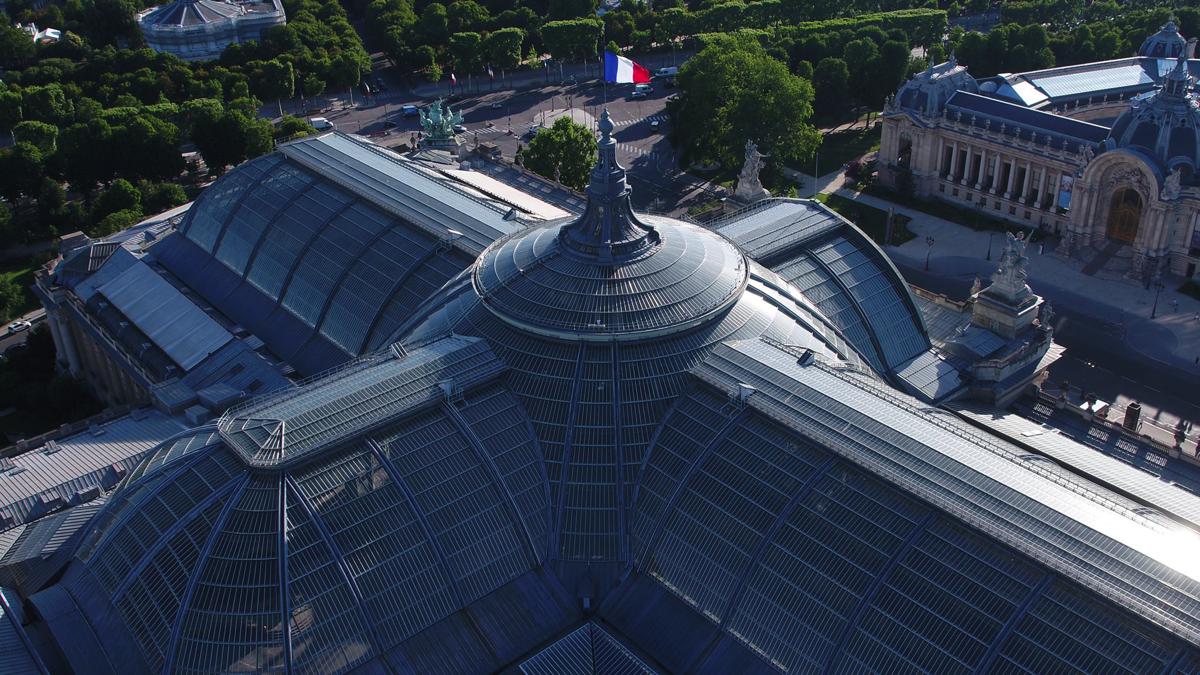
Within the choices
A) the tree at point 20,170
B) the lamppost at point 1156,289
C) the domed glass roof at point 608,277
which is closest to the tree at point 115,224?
the tree at point 20,170

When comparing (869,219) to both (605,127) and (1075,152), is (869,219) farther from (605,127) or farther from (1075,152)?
(605,127)

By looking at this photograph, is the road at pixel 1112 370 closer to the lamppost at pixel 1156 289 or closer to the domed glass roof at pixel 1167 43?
the lamppost at pixel 1156 289

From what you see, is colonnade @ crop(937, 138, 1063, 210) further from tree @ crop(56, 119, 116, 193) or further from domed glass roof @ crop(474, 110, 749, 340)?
tree @ crop(56, 119, 116, 193)

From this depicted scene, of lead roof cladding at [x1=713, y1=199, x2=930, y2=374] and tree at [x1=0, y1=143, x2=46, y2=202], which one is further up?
lead roof cladding at [x1=713, y1=199, x2=930, y2=374]

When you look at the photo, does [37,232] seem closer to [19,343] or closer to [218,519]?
[19,343]

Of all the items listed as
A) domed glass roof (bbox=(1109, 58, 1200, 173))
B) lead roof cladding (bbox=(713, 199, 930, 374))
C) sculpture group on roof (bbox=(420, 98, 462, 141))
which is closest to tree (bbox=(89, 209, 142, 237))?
sculpture group on roof (bbox=(420, 98, 462, 141))

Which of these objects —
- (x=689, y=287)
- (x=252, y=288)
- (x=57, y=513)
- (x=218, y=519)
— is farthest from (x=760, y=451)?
(x=252, y=288)

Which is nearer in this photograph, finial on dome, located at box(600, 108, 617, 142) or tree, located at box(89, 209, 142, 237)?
finial on dome, located at box(600, 108, 617, 142)
